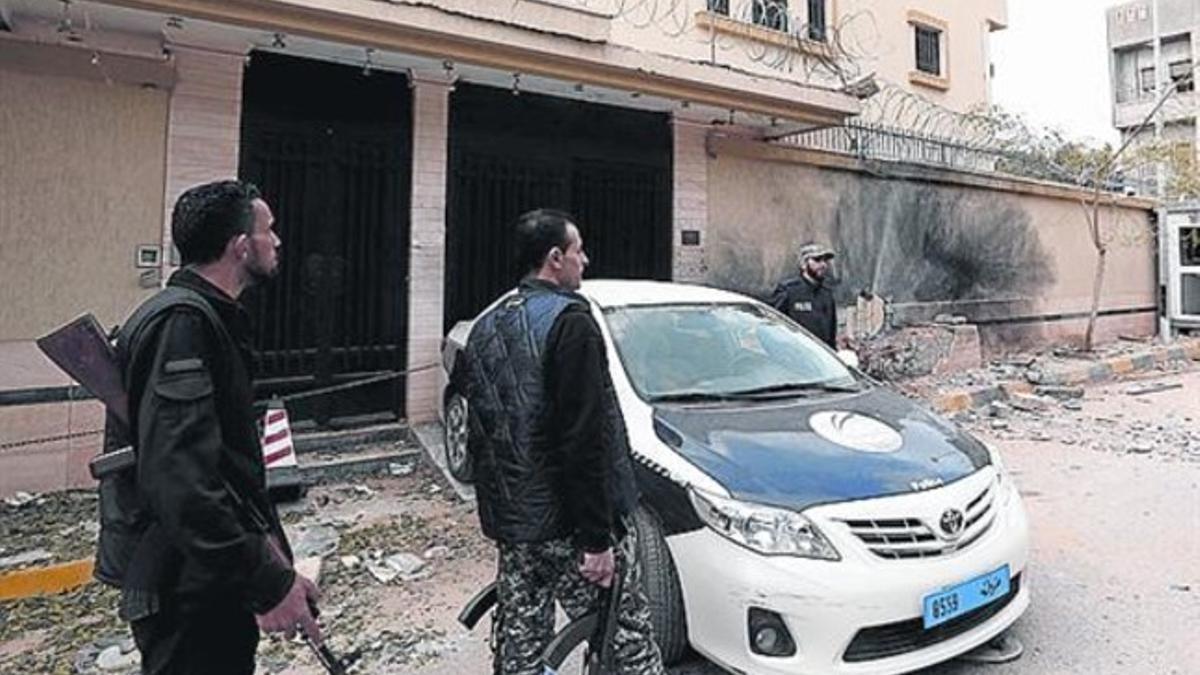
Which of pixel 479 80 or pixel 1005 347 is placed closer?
pixel 479 80

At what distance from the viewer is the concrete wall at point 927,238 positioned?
28.4 ft

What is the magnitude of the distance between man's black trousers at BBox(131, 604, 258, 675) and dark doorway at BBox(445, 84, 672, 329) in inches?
208

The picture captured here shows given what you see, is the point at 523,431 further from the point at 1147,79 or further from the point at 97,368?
the point at 1147,79

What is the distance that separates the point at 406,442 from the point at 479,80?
3211 mm

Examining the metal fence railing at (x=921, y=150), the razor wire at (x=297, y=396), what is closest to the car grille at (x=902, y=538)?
the razor wire at (x=297, y=396)

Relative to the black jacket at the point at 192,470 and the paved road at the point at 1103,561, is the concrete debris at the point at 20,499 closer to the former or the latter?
the paved road at the point at 1103,561

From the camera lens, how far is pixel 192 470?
154 cm

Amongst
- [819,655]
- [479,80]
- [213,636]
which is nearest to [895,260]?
[479,80]

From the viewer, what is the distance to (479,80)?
686 centimetres

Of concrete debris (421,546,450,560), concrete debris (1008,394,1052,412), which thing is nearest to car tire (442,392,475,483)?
concrete debris (421,546,450,560)

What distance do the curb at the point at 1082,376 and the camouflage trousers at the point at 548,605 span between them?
659 cm

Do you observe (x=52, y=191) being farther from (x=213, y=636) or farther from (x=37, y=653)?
(x=213, y=636)

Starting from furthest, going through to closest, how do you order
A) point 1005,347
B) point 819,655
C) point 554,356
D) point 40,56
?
Result: point 1005,347 → point 40,56 → point 819,655 → point 554,356

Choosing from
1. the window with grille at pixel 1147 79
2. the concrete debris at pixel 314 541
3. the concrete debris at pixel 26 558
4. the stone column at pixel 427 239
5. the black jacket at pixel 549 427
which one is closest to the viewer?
the black jacket at pixel 549 427
